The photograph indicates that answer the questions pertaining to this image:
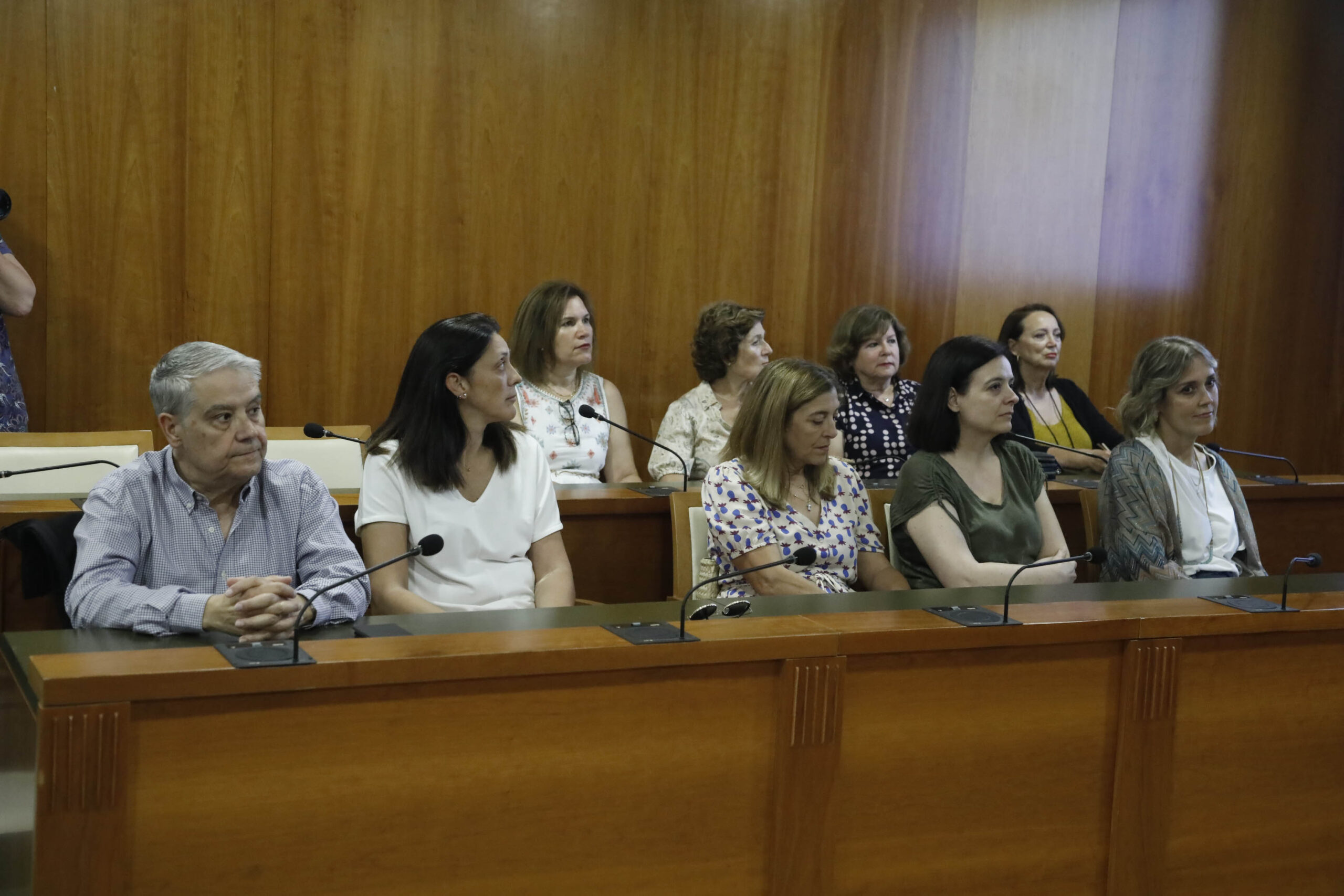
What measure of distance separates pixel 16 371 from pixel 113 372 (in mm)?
286

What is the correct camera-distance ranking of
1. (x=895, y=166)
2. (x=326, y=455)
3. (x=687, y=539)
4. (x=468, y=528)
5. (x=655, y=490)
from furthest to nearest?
(x=895, y=166) → (x=326, y=455) → (x=655, y=490) → (x=687, y=539) → (x=468, y=528)

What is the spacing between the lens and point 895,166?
5.38 meters

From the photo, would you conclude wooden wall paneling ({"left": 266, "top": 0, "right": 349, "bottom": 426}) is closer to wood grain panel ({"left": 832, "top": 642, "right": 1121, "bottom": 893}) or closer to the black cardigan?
the black cardigan

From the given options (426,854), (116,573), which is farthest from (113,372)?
(426,854)

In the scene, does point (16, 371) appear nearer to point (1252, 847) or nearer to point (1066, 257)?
point (1252, 847)

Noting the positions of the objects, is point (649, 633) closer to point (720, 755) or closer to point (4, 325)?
point (720, 755)

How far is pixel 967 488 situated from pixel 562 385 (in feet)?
5.41

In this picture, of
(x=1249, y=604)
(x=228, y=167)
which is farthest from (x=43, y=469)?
(x=1249, y=604)

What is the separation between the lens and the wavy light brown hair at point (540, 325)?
13.7 ft

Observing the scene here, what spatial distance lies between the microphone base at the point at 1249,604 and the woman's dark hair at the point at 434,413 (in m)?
1.32

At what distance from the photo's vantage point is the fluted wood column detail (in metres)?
1.89

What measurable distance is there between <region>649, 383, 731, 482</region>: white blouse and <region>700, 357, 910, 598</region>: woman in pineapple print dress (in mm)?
1266

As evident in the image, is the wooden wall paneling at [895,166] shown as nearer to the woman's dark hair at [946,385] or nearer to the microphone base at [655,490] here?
the microphone base at [655,490]

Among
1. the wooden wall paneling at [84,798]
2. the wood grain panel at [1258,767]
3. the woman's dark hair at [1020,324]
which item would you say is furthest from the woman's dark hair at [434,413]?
the woman's dark hair at [1020,324]
